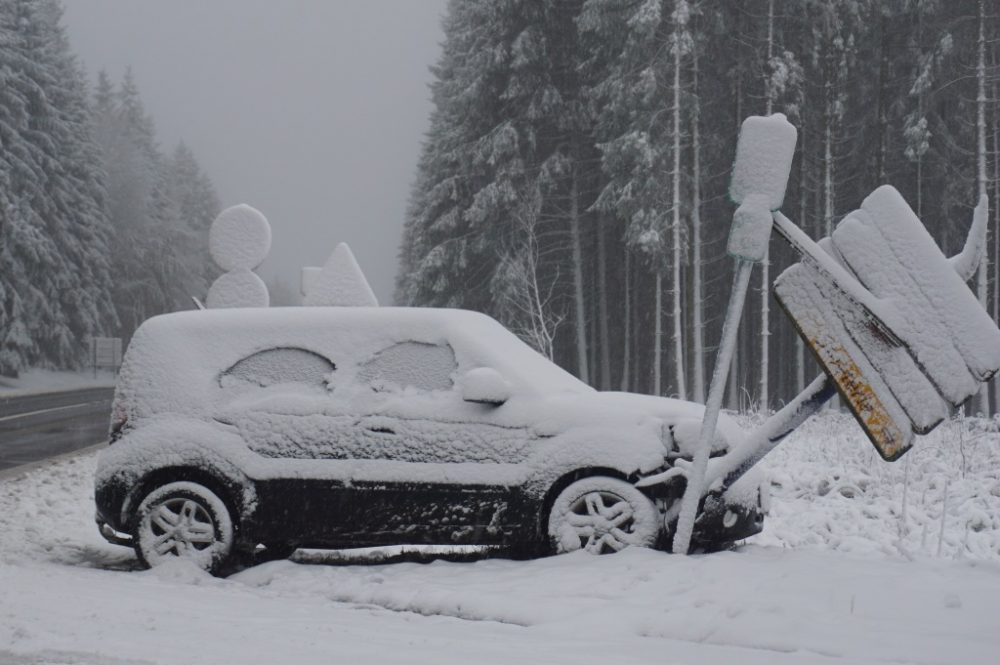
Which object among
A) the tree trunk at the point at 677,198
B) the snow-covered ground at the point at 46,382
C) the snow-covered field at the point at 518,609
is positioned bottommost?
the snow-covered ground at the point at 46,382

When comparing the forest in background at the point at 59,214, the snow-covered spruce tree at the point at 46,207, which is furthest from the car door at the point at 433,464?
the snow-covered spruce tree at the point at 46,207

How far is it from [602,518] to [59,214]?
41.0m

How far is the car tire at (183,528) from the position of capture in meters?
6.82

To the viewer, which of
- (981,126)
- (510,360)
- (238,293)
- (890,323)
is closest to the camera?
(890,323)

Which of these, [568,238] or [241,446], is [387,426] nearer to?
[241,446]

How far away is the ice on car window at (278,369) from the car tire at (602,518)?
1.94 metres

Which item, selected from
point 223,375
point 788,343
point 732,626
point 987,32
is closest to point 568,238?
point 788,343

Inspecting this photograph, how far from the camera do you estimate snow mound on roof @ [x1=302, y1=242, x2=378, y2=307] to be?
1030 cm

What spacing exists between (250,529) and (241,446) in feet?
1.87

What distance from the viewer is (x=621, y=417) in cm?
Result: 695

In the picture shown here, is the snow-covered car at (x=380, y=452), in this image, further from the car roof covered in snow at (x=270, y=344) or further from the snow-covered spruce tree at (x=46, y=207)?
the snow-covered spruce tree at (x=46, y=207)

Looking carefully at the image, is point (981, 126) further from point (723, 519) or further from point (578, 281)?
point (723, 519)

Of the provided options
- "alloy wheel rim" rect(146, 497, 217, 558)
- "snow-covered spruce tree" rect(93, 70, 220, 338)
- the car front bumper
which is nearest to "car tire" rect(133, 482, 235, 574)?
"alloy wheel rim" rect(146, 497, 217, 558)

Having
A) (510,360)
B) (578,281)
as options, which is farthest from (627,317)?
(510,360)
